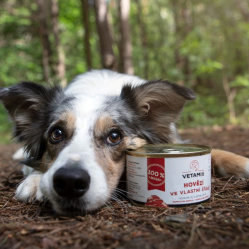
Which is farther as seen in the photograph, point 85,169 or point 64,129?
point 64,129

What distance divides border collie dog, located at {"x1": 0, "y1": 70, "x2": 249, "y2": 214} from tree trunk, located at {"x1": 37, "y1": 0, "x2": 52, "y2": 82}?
8837mm

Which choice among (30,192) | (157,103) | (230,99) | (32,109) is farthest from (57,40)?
(30,192)

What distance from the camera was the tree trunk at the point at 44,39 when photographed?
12547mm

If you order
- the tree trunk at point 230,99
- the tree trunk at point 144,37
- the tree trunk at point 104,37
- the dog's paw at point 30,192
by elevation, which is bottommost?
the dog's paw at point 30,192

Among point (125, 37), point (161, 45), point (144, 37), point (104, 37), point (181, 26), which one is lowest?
point (104, 37)

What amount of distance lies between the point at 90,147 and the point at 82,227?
74 cm

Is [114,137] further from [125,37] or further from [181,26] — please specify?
[181,26]

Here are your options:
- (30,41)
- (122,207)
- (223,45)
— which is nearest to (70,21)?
(30,41)

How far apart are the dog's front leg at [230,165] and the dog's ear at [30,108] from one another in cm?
193

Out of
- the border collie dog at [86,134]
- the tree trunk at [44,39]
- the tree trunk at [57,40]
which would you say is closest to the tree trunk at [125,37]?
the tree trunk at [57,40]

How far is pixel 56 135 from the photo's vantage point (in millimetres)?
2814

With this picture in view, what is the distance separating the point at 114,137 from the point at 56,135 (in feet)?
1.84

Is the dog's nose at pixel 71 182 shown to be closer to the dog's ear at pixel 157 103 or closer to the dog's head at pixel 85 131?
the dog's head at pixel 85 131

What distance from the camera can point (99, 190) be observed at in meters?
2.26
